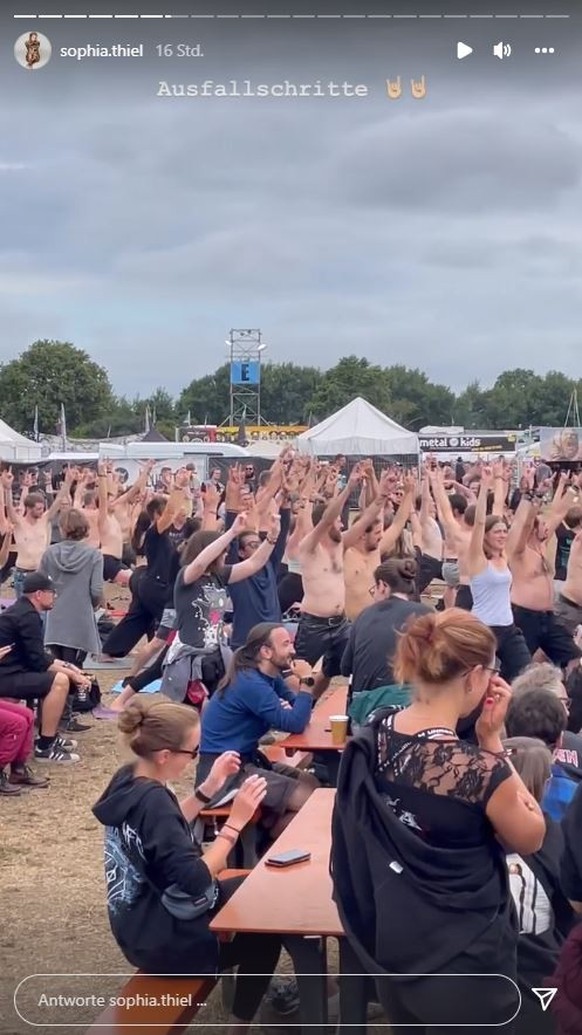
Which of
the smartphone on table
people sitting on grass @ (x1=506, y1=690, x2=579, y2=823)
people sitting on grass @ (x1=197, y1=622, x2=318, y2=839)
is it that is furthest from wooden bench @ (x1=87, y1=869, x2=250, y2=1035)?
people sitting on grass @ (x1=197, y1=622, x2=318, y2=839)

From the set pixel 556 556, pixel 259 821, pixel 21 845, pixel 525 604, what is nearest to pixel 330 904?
pixel 259 821

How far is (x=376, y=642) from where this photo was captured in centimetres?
492

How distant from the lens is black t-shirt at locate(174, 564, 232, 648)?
6.92 m

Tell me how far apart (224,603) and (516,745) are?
13.9 feet

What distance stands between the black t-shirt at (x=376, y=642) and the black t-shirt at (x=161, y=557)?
170 inches

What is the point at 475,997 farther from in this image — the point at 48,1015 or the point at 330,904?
the point at 48,1015

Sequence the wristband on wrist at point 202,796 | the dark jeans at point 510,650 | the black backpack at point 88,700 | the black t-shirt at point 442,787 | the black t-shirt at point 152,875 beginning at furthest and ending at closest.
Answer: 1. the black backpack at point 88,700
2. the dark jeans at point 510,650
3. the wristband on wrist at point 202,796
4. the black t-shirt at point 152,875
5. the black t-shirt at point 442,787

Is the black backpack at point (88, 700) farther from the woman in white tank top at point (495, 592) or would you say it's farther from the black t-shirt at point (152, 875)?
the black t-shirt at point (152, 875)

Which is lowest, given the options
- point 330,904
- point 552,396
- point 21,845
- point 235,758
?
point 21,845

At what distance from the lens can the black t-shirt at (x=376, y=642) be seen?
486 cm

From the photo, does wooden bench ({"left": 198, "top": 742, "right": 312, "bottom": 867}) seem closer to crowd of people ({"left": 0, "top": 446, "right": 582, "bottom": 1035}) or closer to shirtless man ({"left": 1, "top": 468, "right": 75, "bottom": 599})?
crowd of people ({"left": 0, "top": 446, "right": 582, "bottom": 1035})

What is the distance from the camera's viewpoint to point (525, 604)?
26.1 ft

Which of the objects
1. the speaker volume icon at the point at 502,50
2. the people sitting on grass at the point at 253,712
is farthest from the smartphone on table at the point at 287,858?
the speaker volume icon at the point at 502,50

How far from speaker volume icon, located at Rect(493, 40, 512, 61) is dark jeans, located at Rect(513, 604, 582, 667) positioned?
5.30 m
